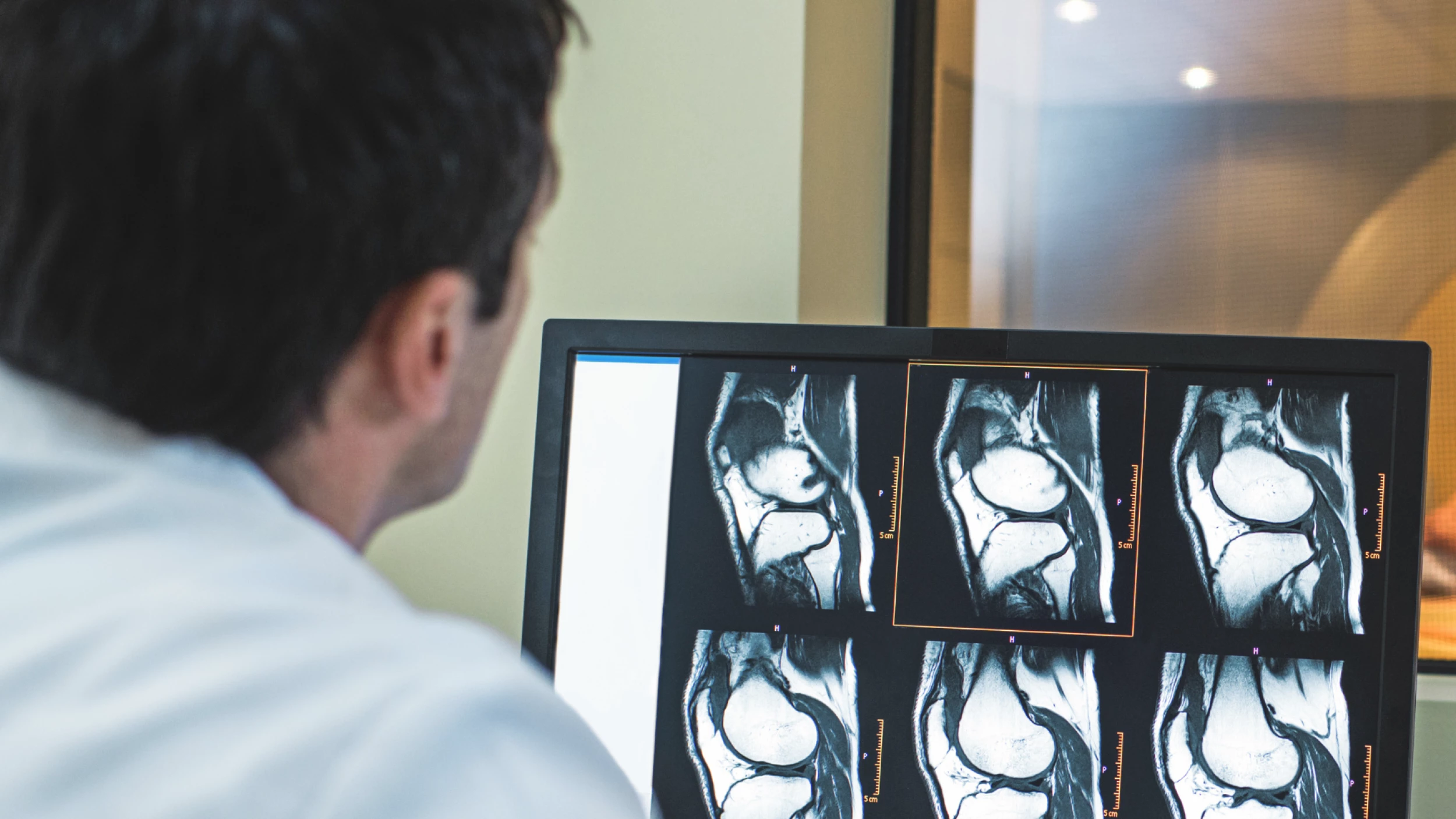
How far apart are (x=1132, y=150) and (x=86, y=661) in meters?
0.96

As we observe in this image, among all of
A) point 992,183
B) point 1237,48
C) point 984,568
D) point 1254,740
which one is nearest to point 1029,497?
point 984,568

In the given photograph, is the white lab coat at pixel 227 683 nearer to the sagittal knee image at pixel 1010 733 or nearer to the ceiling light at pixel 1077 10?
the sagittal knee image at pixel 1010 733

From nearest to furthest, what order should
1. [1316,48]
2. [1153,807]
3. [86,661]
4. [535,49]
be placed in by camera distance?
[86,661], [535,49], [1153,807], [1316,48]

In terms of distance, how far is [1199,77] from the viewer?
1.00 meters

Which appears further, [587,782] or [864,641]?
[864,641]

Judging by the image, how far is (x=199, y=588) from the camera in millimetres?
268

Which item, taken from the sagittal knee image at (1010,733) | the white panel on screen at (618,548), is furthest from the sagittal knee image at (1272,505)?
the white panel on screen at (618,548)

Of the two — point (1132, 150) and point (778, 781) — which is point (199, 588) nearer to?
point (778, 781)

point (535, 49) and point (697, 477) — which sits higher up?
point (535, 49)

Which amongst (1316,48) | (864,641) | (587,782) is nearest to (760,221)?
(864,641)

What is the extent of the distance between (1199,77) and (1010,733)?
626mm

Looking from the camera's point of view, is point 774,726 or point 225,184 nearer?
point 225,184

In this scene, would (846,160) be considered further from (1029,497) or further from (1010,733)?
(1010,733)

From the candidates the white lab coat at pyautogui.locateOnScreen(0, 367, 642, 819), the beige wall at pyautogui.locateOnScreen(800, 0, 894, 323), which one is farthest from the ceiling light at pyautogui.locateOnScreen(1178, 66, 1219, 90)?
the white lab coat at pyautogui.locateOnScreen(0, 367, 642, 819)
